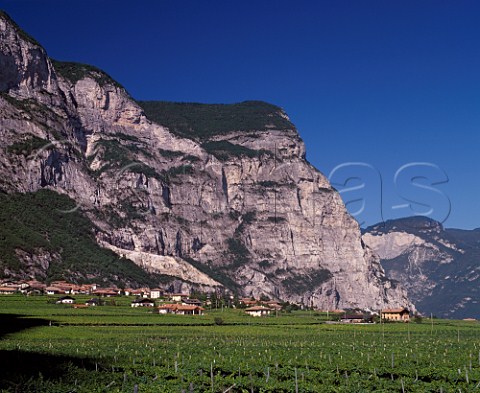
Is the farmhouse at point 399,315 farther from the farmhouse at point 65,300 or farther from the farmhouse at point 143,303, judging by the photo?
the farmhouse at point 65,300

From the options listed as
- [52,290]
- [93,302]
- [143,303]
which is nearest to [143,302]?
[143,303]

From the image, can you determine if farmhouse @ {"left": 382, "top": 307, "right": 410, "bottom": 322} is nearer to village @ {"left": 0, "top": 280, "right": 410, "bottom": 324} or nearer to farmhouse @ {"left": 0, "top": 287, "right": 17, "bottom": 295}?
village @ {"left": 0, "top": 280, "right": 410, "bottom": 324}

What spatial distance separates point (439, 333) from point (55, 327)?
56.5 meters

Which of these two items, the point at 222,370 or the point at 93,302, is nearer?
the point at 222,370

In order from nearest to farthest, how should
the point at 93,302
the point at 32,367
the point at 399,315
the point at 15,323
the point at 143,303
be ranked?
1. the point at 32,367
2. the point at 15,323
3. the point at 93,302
4. the point at 143,303
5. the point at 399,315

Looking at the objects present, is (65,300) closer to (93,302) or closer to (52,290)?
(93,302)

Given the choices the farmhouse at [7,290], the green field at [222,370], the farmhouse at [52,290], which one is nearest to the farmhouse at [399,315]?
the farmhouse at [52,290]

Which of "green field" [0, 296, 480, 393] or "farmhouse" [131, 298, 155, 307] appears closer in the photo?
"green field" [0, 296, 480, 393]

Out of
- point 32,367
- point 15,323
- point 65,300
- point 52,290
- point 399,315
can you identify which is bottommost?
point 32,367

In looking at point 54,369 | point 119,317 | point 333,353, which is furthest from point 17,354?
point 119,317

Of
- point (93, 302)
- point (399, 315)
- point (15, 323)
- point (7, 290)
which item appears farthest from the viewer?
point (399, 315)

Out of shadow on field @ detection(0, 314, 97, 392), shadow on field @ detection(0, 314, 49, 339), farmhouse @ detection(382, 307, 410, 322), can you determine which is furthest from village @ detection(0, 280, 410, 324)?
shadow on field @ detection(0, 314, 97, 392)

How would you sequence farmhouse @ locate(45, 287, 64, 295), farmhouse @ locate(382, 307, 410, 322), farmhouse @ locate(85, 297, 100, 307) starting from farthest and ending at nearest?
farmhouse @ locate(45, 287, 64, 295) < farmhouse @ locate(382, 307, 410, 322) < farmhouse @ locate(85, 297, 100, 307)

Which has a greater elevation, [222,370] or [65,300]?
[65,300]
